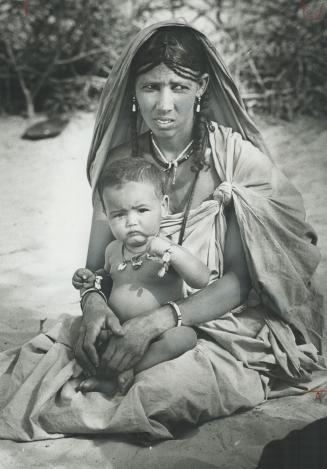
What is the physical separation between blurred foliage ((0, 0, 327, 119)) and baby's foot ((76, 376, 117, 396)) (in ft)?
16.4

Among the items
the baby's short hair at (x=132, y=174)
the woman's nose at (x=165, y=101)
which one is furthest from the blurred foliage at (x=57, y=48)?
the baby's short hair at (x=132, y=174)

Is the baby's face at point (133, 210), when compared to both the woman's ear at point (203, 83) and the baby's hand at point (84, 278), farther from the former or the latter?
the woman's ear at point (203, 83)

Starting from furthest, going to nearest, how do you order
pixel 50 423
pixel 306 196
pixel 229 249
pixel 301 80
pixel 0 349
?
pixel 301 80 → pixel 306 196 → pixel 0 349 → pixel 229 249 → pixel 50 423

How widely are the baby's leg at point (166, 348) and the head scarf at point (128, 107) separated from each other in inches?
33.2

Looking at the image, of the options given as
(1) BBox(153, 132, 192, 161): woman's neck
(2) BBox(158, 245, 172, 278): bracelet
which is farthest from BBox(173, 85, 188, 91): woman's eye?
(2) BBox(158, 245, 172, 278): bracelet

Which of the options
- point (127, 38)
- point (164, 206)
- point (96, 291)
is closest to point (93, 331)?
point (96, 291)

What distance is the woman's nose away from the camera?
2.97 meters

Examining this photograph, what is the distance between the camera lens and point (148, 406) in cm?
280

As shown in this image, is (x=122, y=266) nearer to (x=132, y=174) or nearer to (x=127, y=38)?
(x=132, y=174)

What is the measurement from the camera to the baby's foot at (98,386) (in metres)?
2.92

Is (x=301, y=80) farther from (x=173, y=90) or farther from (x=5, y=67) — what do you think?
(x=173, y=90)

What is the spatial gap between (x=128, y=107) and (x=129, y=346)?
1116 mm

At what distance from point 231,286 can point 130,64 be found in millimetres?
1050

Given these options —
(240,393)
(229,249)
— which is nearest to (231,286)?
(229,249)
